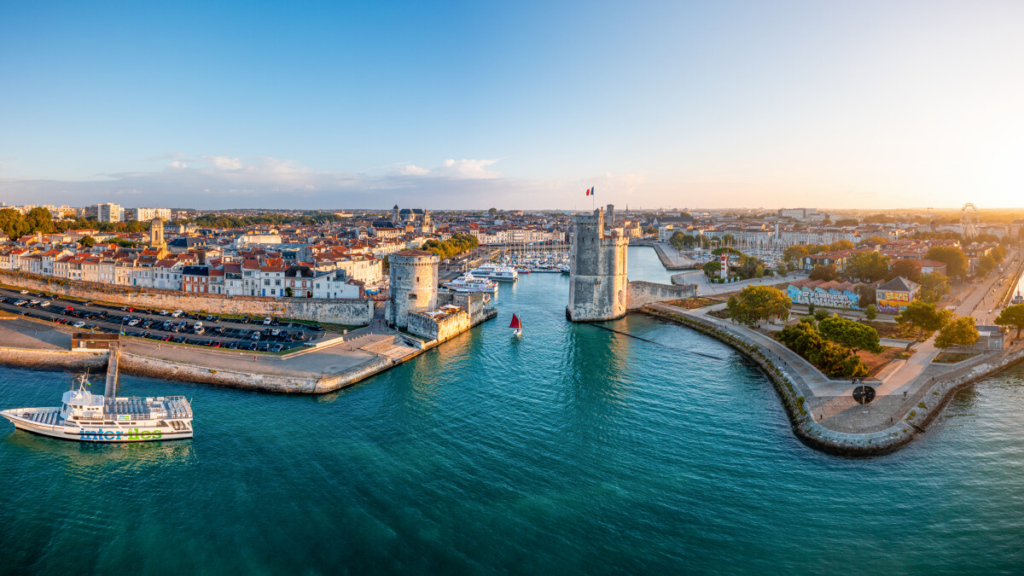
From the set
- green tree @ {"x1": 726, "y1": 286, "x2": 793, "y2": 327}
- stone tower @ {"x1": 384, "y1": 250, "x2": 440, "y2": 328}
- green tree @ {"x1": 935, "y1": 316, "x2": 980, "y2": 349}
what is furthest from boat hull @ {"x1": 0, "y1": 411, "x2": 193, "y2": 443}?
green tree @ {"x1": 935, "y1": 316, "x2": 980, "y2": 349}

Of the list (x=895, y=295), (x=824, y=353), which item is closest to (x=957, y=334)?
(x=824, y=353)

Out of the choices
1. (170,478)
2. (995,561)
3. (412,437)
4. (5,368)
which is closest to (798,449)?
(995,561)

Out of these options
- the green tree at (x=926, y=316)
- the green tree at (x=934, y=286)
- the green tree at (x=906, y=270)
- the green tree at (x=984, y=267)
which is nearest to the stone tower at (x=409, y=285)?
the green tree at (x=926, y=316)

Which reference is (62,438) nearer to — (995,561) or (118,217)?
(995,561)

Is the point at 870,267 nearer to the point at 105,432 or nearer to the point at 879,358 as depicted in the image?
the point at 879,358

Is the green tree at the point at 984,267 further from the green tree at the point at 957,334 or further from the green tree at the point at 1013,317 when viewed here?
the green tree at the point at 957,334

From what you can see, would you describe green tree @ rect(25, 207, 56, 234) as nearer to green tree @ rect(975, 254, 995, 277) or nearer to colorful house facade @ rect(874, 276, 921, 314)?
colorful house facade @ rect(874, 276, 921, 314)
